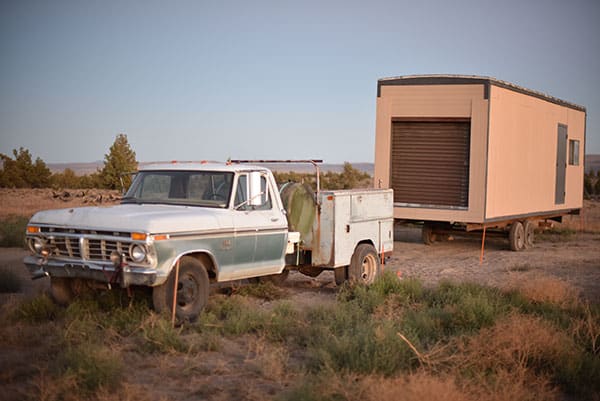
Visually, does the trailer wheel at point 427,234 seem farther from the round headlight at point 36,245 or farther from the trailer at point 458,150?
the round headlight at point 36,245

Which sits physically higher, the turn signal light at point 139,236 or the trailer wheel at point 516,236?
the turn signal light at point 139,236

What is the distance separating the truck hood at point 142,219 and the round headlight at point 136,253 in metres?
0.20

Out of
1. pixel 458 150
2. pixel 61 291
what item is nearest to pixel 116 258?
pixel 61 291

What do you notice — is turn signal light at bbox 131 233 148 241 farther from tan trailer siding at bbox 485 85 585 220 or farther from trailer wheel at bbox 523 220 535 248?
trailer wheel at bbox 523 220 535 248

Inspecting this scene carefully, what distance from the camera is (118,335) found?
759cm

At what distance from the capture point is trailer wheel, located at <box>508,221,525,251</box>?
1764 cm

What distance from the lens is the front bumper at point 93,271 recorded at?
25.7 feet

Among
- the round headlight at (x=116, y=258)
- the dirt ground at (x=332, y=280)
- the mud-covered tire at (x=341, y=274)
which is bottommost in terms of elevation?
the dirt ground at (x=332, y=280)

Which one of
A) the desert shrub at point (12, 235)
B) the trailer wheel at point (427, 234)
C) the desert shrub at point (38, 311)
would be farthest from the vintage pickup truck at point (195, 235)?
the desert shrub at point (12, 235)

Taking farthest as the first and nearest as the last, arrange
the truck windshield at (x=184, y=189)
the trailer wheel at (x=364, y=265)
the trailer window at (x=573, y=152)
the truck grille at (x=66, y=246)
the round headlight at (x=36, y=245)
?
the trailer window at (x=573, y=152) < the trailer wheel at (x=364, y=265) < the truck windshield at (x=184, y=189) < the round headlight at (x=36, y=245) < the truck grille at (x=66, y=246)

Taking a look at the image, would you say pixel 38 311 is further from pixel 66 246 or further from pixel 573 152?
pixel 573 152

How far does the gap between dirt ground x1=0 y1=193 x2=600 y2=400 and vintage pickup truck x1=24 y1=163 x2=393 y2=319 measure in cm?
80

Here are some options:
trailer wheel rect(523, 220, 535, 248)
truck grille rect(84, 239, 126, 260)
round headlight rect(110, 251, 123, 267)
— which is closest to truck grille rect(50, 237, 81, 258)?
truck grille rect(84, 239, 126, 260)

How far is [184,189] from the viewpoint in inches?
371
